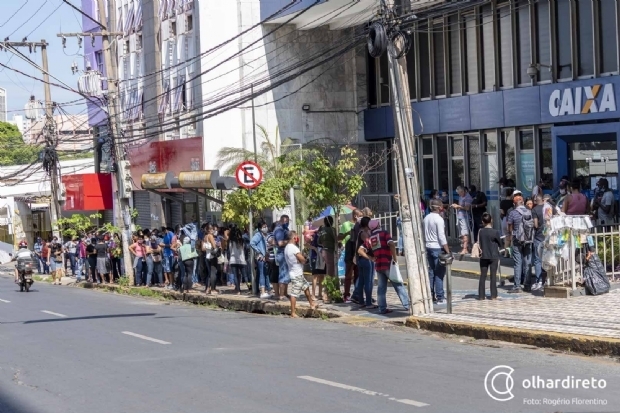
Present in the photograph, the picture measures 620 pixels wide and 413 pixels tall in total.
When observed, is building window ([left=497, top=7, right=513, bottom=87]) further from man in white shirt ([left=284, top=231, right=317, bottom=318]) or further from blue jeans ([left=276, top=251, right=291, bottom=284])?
man in white shirt ([left=284, top=231, right=317, bottom=318])

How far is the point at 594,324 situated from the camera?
45.0ft

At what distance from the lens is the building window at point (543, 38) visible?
25.5 metres

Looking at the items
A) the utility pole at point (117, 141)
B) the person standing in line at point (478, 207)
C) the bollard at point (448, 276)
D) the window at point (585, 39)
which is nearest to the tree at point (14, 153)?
the utility pole at point (117, 141)

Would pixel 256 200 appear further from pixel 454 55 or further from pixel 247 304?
pixel 454 55

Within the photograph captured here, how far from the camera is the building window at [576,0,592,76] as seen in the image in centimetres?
2411

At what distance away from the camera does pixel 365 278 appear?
18438mm

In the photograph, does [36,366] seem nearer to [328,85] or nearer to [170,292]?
[170,292]

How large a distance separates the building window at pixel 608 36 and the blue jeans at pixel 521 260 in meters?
7.63

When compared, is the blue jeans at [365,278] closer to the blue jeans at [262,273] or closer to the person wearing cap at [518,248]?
the person wearing cap at [518,248]

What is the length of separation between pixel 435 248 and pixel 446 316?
1.96 meters

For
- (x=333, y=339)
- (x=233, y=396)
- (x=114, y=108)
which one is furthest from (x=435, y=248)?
(x=114, y=108)

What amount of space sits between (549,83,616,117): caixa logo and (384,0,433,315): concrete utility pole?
347 inches

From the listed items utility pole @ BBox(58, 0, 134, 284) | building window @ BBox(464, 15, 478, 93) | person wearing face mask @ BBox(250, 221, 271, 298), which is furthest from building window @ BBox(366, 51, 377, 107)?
person wearing face mask @ BBox(250, 221, 271, 298)

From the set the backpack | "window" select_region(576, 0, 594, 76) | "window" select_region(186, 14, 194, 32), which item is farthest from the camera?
"window" select_region(186, 14, 194, 32)
